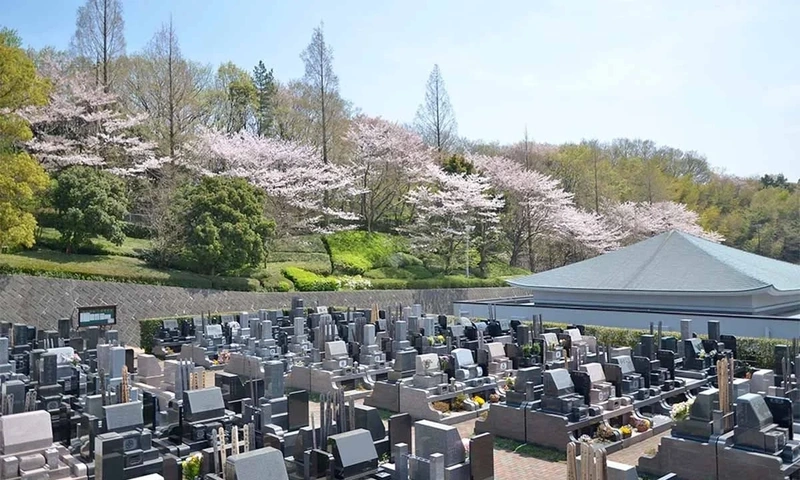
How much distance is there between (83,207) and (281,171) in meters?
12.7

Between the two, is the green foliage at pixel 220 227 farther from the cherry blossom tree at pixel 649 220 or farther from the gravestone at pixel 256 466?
the cherry blossom tree at pixel 649 220

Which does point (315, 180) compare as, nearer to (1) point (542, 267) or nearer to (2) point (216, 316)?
(2) point (216, 316)

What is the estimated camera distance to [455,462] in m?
7.84

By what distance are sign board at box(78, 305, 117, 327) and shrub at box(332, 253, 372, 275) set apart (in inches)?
555

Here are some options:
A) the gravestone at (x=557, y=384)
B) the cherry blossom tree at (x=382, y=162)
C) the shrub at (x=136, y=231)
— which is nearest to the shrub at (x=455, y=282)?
the cherry blossom tree at (x=382, y=162)

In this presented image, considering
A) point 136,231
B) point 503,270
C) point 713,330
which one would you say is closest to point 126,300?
point 136,231

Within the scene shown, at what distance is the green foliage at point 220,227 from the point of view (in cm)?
2636

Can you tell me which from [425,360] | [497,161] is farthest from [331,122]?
[425,360]

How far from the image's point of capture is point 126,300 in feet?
77.8

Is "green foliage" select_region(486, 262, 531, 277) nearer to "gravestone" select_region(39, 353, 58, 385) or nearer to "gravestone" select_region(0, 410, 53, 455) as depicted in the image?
"gravestone" select_region(39, 353, 58, 385)

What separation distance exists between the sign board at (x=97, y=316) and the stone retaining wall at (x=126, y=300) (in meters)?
1.95

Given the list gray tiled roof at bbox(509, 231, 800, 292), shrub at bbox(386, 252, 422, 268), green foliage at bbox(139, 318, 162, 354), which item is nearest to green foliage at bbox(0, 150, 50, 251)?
green foliage at bbox(139, 318, 162, 354)

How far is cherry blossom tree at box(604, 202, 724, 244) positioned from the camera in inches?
1823

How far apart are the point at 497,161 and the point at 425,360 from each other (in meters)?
32.3
